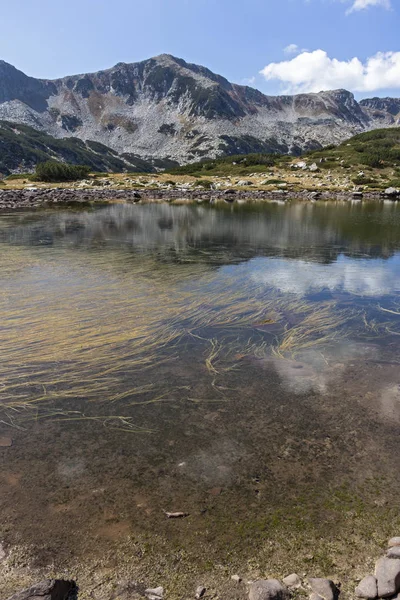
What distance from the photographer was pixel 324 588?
388 cm

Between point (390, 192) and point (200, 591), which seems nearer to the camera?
point (200, 591)

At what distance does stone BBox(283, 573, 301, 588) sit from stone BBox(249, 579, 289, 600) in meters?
0.12

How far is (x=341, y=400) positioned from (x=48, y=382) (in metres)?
5.99

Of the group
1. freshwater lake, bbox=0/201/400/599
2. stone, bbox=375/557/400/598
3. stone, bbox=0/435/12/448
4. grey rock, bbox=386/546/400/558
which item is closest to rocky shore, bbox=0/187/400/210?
freshwater lake, bbox=0/201/400/599

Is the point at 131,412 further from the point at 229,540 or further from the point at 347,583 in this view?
the point at 347,583

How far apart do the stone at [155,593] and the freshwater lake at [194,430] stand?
11cm

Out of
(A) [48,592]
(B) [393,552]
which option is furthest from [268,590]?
(A) [48,592]

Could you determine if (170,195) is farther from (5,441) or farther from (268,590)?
(268,590)

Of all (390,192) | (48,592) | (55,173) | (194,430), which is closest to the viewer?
(48,592)

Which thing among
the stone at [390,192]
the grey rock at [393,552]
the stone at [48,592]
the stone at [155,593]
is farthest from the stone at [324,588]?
the stone at [390,192]

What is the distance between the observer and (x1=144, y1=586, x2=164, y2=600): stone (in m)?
3.81

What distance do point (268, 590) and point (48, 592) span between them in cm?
213

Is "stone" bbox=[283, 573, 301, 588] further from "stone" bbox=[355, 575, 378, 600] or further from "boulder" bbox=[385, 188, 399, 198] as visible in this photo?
"boulder" bbox=[385, 188, 399, 198]

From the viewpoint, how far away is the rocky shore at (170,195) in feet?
197
